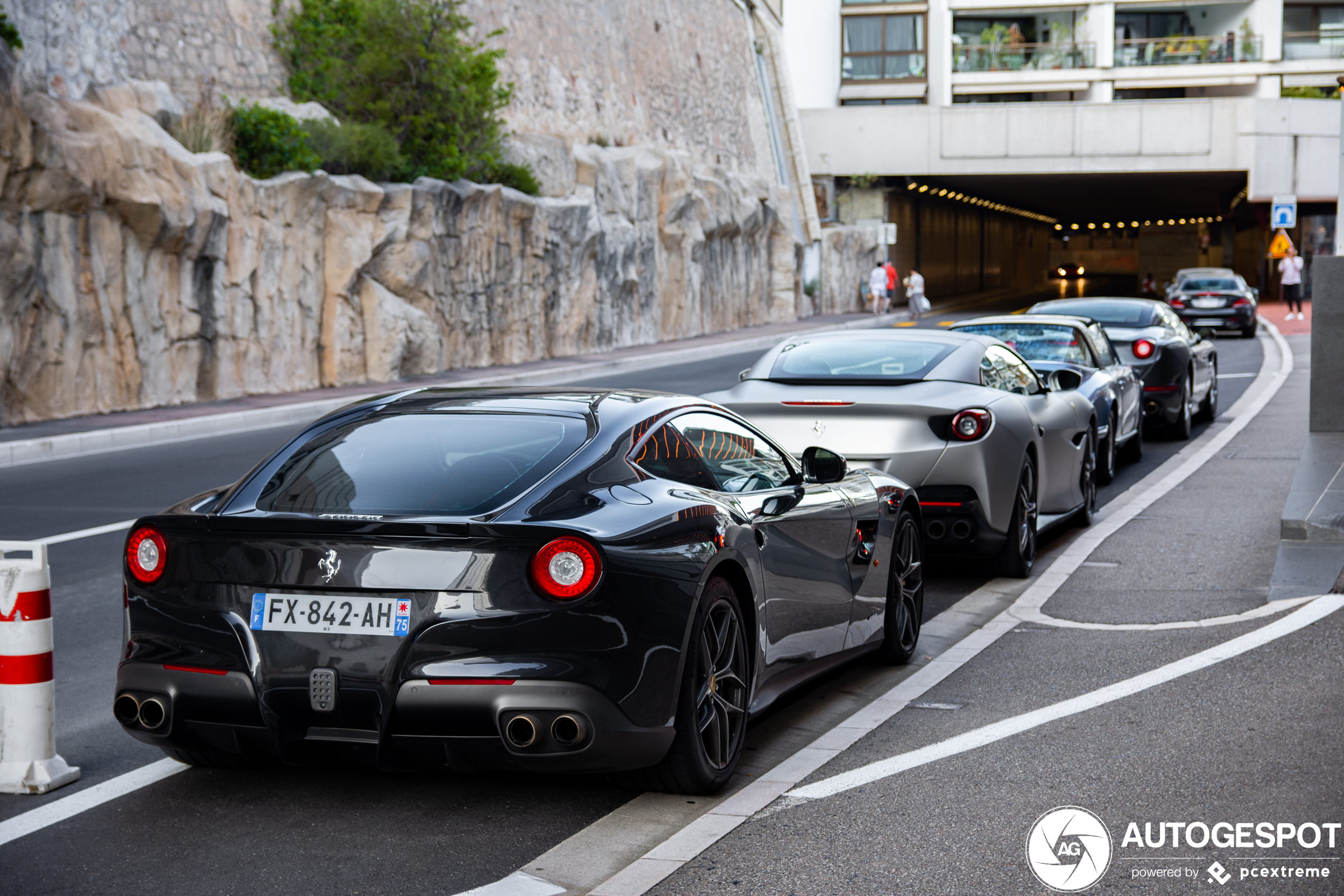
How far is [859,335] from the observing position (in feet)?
30.3

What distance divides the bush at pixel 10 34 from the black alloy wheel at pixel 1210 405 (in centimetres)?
1479

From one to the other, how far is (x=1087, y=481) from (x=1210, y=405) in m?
7.54

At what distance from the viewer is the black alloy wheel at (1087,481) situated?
10.1 meters

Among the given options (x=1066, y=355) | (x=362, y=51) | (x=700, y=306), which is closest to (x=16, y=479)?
(x=1066, y=355)

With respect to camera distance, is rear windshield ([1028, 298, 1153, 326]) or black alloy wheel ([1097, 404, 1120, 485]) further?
rear windshield ([1028, 298, 1153, 326])

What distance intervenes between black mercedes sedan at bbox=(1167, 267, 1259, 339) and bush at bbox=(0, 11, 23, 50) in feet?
80.2

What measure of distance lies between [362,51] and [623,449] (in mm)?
24292

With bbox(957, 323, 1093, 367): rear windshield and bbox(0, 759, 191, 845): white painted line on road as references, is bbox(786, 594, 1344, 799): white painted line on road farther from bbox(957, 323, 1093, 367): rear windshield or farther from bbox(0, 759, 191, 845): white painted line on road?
bbox(957, 323, 1093, 367): rear windshield

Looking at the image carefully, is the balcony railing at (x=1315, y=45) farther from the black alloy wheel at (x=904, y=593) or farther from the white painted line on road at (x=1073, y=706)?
the black alloy wheel at (x=904, y=593)

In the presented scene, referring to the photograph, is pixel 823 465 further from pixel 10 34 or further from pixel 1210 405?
pixel 10 34

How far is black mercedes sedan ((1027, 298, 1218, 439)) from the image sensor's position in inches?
595

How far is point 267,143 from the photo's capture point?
22.8 meters

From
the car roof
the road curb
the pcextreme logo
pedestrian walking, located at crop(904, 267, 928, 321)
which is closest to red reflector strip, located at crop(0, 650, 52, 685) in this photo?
the pcextreme logo

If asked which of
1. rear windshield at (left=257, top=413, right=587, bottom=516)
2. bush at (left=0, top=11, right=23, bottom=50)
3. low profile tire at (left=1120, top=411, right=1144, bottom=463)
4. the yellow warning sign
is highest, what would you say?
bush at (left=0, top=11, right=23, bottom=50)
